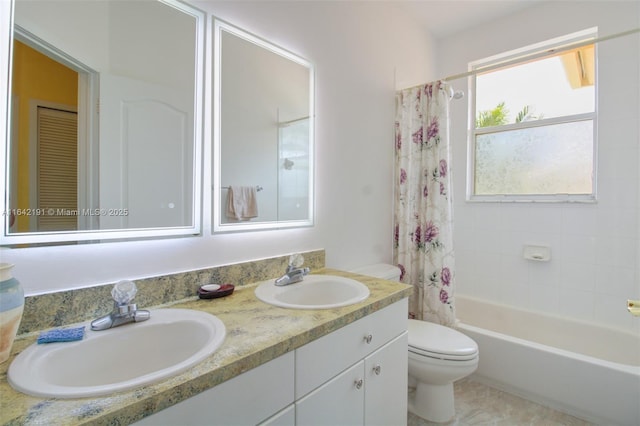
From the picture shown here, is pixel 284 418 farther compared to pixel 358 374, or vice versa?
pixel 358 374

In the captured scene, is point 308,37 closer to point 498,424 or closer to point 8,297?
point 8,297

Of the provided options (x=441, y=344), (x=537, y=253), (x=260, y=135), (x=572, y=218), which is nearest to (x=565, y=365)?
(x=441, y=344)

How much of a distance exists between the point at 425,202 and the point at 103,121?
180 centimetres

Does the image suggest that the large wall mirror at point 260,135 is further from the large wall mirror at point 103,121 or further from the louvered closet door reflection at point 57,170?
the louvered closet door reflection at point 57,170

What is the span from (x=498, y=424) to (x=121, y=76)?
2367 millimetres

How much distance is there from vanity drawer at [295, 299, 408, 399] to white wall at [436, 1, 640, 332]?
1598 millimetres

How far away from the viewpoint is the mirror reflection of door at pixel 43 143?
32.9 inches

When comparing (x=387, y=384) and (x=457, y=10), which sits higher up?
(x=457, y=10)

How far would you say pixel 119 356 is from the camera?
0.82 meters

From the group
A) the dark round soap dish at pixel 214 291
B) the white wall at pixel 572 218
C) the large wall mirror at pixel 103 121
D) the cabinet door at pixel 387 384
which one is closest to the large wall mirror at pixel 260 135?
the large wall mirror at pixel 103 121

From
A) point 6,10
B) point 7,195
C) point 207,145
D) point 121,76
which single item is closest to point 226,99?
point 207,145

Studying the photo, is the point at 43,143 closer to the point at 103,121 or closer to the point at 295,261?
the point at 103,121

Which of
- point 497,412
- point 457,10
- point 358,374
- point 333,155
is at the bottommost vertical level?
point 497,412

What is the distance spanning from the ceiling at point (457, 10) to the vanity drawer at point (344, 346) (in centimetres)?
222
